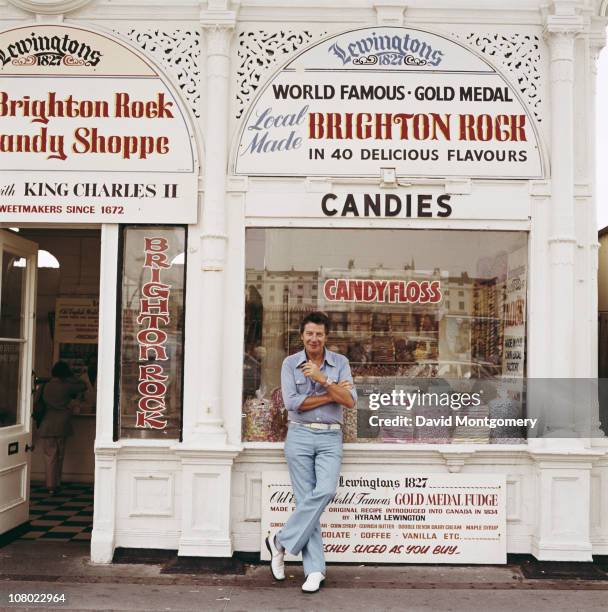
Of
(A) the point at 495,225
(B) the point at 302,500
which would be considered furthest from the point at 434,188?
(B) the point at 302,500

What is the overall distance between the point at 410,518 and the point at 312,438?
110 cm

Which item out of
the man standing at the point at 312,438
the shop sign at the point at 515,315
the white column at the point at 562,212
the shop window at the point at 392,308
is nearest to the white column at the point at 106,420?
the shop window at the point at 392,308

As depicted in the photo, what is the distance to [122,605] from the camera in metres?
5.06

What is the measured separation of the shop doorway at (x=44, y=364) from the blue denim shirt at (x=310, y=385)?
2.31 meters

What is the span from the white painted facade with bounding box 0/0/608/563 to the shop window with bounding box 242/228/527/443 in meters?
0.15

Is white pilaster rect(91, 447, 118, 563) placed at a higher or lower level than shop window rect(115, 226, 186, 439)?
lower

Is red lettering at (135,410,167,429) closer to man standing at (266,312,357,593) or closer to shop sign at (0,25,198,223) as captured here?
man standing at (266,312,357,593)

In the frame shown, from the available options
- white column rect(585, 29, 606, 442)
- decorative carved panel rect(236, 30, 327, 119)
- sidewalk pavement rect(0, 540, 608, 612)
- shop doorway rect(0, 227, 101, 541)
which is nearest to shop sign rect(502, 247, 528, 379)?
white column rect(585, 29, 606, 442)

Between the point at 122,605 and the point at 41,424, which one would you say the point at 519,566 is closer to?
the point at 122,605

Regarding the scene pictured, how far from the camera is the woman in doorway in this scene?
29.0 feet

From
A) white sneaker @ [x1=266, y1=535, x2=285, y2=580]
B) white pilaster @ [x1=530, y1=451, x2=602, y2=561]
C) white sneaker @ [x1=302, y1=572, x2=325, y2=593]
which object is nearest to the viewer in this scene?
white sneaker @ [x1=302, y1=572, x2=325, y2=593]

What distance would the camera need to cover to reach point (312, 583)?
531 cm

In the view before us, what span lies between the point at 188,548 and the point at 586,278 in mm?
3786

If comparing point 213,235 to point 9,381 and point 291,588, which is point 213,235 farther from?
point 291,588
